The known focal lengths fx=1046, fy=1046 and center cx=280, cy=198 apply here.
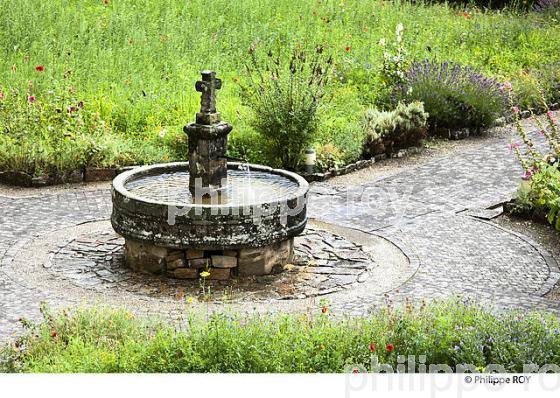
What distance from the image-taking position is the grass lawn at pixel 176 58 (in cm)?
1298

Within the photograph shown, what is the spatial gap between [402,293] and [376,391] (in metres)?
3.06

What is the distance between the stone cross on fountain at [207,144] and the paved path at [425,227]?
1.61m

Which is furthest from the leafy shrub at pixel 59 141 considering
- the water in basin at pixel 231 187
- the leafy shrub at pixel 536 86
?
the leafy shrub at pixel 536 86

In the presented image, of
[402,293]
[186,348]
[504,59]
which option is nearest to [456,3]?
[504,59]

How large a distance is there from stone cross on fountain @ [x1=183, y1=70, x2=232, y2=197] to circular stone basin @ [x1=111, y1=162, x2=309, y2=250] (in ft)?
0.44

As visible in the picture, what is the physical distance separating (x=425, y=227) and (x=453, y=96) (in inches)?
181

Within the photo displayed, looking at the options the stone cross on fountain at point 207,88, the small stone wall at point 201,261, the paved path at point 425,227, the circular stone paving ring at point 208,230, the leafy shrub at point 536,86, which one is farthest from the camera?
the leafy shrub at point 536,86

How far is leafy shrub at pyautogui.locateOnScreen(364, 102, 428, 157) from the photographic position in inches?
545

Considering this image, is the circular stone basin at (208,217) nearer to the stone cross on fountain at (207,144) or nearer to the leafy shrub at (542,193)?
the stone cross on fountain at (207,144)

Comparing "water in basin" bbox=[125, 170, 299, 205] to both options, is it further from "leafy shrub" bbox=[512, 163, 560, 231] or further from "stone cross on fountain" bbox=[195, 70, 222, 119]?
"leafy shrub" bbox=[512, 163, 560, 231]

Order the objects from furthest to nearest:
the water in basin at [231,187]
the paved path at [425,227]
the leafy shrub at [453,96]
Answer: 1. the leafy shrub at [453,96]
2. the water in basin at [231,187]
3. the paved path at [425,227]

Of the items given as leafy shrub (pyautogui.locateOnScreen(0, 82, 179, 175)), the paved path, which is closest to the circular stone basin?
the paved path

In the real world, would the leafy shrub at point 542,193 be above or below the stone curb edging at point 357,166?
above

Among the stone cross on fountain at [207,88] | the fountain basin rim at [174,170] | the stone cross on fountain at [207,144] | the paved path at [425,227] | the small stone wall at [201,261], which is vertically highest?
the stone cross on fountain at [207,88]
